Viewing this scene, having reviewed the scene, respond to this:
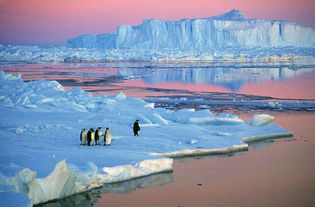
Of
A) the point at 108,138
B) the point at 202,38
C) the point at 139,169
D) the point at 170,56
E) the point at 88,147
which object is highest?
the point at 202,38

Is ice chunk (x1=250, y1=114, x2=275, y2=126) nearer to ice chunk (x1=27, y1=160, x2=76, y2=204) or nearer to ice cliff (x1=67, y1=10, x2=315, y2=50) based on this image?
ice chunk (x1=27, y1=160, x2=76, y2=204)

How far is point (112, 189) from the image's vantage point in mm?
8086

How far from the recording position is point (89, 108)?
14.9 meters

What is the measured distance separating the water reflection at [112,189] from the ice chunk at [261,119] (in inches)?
186

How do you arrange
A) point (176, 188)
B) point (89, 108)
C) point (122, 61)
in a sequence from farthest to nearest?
point (122, 61)
point (89, 108)
point (176, 188)

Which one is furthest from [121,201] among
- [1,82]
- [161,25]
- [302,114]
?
[161,25]

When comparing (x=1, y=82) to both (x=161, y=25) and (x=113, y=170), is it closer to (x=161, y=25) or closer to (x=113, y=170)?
(x=113, y=170)

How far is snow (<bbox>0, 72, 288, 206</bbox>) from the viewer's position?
24.3 ft

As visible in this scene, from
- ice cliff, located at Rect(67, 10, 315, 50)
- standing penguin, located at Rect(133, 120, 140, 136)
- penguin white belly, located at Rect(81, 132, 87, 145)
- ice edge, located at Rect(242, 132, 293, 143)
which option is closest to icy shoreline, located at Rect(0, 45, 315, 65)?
ice cliff, located at Rect(67, 10, 315, 50)

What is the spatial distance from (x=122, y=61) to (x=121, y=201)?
5739 cm

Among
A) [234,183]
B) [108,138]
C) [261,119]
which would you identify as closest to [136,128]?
[108,138]

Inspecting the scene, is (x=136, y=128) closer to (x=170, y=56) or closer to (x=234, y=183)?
(x=234, y=183)

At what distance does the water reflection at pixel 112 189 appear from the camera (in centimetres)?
748

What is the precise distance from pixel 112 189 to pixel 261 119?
6154 millimetres
